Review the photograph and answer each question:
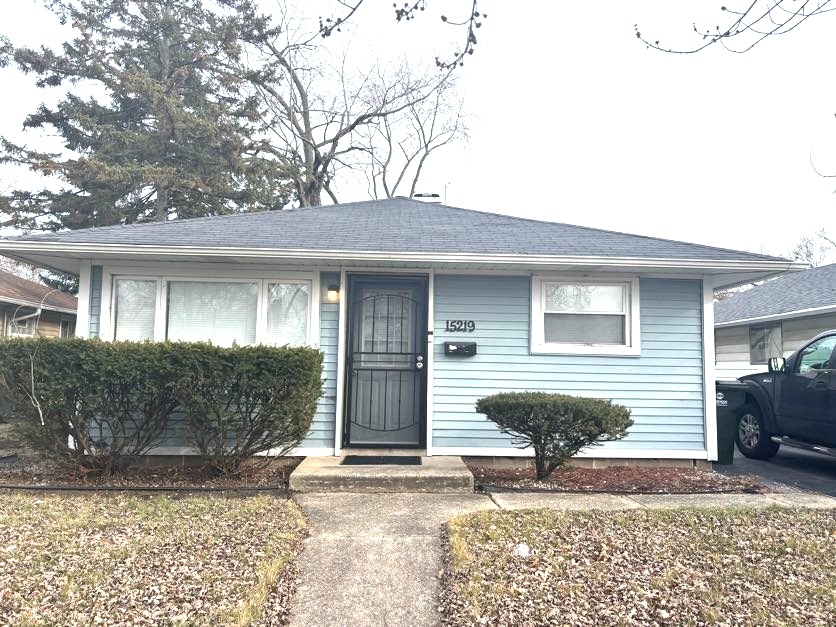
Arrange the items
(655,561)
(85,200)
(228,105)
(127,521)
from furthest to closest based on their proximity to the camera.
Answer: (228,105), (85,200), (127,521), (655,561)

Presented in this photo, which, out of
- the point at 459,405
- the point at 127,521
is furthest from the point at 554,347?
the point at 127,521

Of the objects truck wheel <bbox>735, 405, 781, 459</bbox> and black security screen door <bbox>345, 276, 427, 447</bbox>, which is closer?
black security screen door <bbox>345, 276, 427, 447</bbox>

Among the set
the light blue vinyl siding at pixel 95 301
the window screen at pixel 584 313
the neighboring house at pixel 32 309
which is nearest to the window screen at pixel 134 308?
the light blue vinyl siding at pixel 95 301

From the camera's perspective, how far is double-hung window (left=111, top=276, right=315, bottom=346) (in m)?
6.12

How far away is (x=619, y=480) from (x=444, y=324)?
2453 mm

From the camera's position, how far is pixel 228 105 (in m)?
17.8

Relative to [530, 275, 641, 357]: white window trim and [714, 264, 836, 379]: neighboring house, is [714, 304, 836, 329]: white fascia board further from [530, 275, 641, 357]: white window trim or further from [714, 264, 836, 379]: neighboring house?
[530, 275, 641, 357]: white window trim

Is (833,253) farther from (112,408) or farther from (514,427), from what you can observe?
(112,408)

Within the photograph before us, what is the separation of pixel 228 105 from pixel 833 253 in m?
32.1

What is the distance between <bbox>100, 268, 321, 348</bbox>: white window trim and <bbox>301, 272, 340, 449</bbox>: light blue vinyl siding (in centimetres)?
9

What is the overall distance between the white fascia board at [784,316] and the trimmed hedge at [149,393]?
11.0m

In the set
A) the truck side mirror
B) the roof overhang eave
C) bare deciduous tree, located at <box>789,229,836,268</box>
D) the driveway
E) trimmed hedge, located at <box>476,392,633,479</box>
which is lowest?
the driveway

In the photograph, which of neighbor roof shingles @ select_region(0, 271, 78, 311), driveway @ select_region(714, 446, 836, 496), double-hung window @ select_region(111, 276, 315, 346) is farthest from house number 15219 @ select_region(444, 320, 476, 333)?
neighbor roof shingles @ select_region(0, 271, 78, 311)

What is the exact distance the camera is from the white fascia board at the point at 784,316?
1110 centimetres
